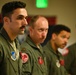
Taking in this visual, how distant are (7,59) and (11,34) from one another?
217 millimetres

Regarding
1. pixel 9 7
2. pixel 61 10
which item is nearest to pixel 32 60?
pixel 9 7

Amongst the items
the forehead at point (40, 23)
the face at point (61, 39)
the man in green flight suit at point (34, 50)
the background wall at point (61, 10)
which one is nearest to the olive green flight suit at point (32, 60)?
the man in green flight suit at point (34, 50)

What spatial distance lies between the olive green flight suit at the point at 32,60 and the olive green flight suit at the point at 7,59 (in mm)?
200

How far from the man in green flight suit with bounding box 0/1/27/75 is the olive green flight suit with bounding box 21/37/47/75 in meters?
0.19

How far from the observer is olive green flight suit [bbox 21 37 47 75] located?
82.4 inches

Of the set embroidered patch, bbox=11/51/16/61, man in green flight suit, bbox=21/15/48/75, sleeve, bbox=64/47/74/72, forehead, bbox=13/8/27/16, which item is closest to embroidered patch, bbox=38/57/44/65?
man in green flight suit, bbox=21/15/48/75

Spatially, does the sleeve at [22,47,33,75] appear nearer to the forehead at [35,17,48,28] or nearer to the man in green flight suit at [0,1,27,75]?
the man in green flight suit at [0,1,27,75]

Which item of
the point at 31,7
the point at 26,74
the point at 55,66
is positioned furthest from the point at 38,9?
the point at 26,74

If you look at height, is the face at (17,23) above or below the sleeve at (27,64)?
above

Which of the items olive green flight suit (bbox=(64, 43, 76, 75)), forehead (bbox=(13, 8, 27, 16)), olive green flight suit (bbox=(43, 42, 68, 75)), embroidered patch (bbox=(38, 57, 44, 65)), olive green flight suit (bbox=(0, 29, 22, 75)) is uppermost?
forehead (bbox=(13, 8, 27, 16))

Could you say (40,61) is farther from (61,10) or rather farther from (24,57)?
(61,10)

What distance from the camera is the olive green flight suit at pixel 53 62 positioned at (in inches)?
101

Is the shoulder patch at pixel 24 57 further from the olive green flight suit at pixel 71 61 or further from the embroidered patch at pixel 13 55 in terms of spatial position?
the olive green flight suit at pixel 71 61

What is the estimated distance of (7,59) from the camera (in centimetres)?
179
